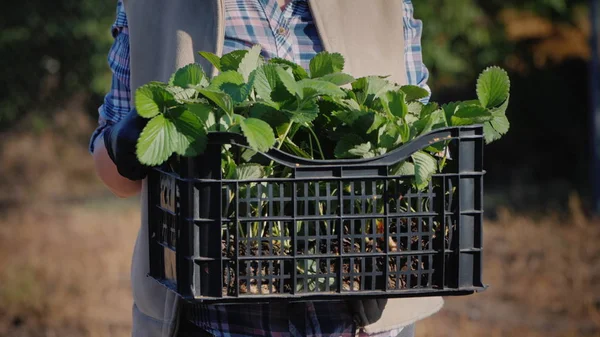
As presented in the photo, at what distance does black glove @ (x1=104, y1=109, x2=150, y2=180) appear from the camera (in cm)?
155

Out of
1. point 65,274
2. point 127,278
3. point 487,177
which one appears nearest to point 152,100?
point 65,274

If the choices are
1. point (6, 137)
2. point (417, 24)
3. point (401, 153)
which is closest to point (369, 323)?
point (401, 153)

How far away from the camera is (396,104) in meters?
1.49

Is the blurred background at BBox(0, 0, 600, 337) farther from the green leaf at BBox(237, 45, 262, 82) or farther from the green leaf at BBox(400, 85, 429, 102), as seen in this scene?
the green leaf at BBox(237, 45, 262, 82)

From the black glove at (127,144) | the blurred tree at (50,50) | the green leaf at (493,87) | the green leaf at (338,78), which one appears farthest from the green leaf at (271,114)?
the blurred tree at (50,50)

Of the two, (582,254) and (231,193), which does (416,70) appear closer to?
(231,193)

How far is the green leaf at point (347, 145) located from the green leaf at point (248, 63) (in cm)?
20

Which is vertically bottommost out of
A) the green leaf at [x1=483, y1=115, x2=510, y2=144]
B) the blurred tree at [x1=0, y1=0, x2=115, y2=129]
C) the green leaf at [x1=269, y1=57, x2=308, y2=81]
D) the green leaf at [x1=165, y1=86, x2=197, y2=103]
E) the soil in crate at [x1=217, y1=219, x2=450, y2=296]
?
the soil in crate at [x1=217, y1=219, x2=450, y2=296]

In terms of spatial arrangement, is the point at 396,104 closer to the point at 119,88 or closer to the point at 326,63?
the point at 326,63

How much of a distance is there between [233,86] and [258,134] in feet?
0.50

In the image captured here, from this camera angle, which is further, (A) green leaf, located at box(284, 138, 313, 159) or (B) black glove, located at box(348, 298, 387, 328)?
(B) black glove, located at box(348, 298, 387, 328)

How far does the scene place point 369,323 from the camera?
5.53ft

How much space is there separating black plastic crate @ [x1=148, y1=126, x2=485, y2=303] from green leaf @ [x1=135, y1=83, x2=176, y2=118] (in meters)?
0.09

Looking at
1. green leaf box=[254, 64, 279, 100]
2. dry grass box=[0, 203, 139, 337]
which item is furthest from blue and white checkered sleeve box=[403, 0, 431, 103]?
dry grass box=[0, 203, 139, 337]
